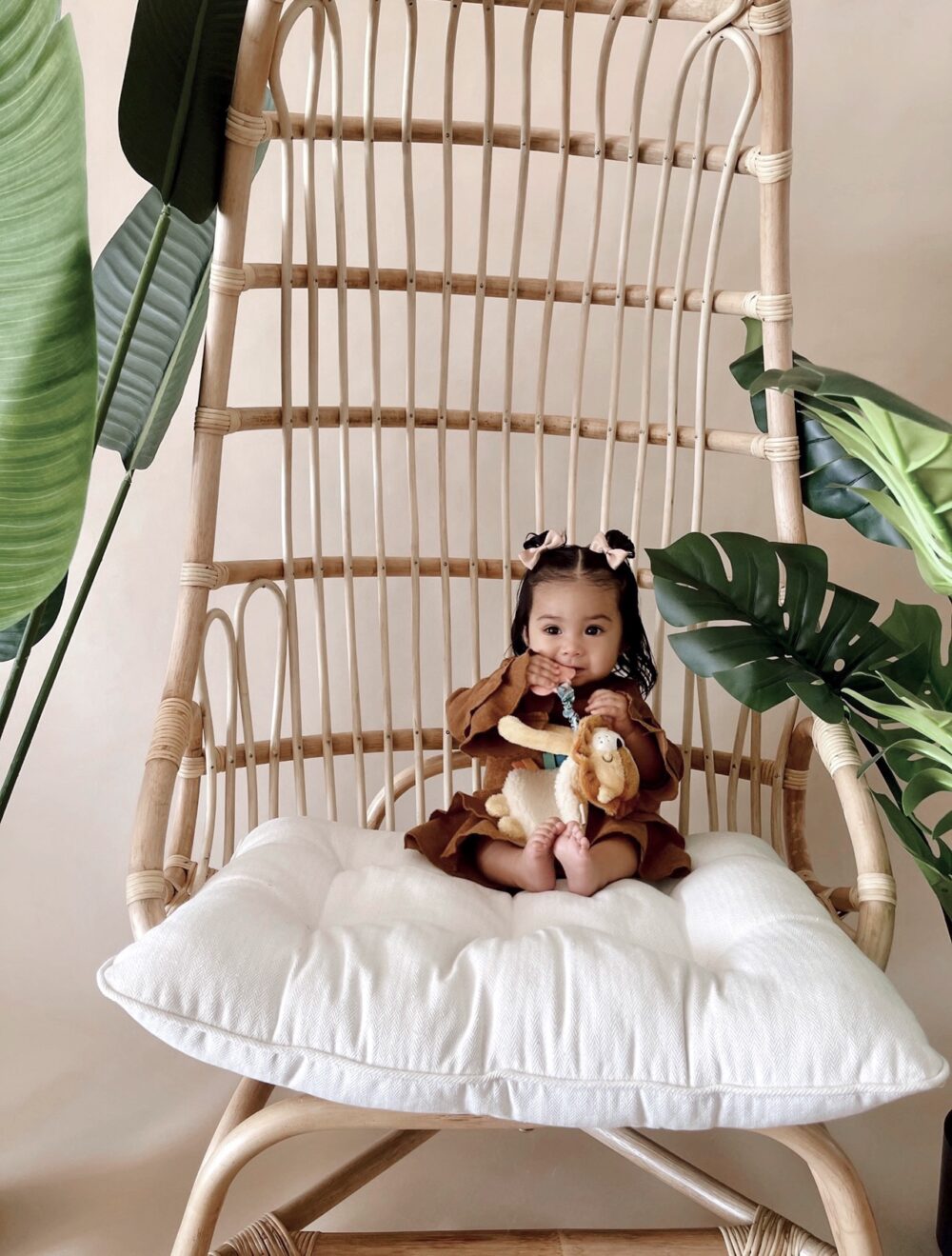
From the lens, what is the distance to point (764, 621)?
98 centimetres

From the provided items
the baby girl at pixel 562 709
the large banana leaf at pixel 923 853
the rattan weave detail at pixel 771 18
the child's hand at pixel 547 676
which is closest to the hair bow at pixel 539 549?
the baby girl at pixel 562 709

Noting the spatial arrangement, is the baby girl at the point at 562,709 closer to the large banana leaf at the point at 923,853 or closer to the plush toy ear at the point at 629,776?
the plush toy ear at the point at 629,776

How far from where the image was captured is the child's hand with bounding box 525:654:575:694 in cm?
101

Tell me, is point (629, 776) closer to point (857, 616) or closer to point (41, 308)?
point (857, 616)

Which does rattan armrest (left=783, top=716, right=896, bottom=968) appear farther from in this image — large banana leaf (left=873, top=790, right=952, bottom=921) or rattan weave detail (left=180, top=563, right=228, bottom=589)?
rattan weave detail (left=180, top=563, right=228, bottom=589)

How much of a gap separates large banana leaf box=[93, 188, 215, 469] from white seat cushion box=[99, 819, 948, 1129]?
0.55m

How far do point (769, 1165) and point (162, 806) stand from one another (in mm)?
804

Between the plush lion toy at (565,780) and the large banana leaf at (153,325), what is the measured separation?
1.57ft

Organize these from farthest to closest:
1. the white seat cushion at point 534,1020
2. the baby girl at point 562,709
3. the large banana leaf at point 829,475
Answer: the large banana leaf at point 829,475, the baby girl at point 562,709, the white seat cushion at point 534,1020

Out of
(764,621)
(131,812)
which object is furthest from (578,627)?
(131,812)

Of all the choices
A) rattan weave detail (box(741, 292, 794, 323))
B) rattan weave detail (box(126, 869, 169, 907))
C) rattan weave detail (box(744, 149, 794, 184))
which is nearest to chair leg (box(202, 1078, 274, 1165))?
rattan weave detail (box(126, 869, 169, 907))

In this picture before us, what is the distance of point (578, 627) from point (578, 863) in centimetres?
22

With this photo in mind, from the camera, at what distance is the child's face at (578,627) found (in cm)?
101

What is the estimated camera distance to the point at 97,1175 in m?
1.15
